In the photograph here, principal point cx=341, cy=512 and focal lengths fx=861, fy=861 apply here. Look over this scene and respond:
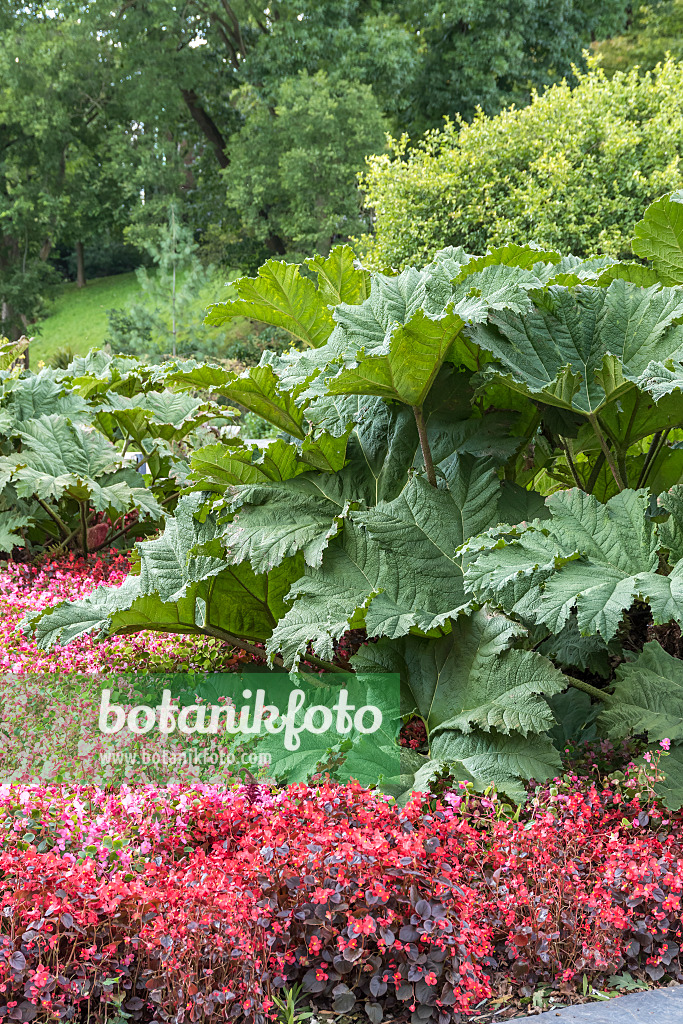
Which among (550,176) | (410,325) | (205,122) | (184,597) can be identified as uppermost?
(205,122)

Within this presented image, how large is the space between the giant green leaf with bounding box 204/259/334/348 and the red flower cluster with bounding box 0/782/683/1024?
5.06ft

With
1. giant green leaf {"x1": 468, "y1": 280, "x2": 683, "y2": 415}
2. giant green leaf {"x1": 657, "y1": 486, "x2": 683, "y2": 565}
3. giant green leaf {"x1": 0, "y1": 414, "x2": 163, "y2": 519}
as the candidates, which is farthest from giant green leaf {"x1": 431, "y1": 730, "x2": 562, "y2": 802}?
giant green leaf {"x1": 0, "y1": 414, "x2": 163, "y2": 519}

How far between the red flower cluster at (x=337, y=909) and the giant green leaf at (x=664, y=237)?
1618mm

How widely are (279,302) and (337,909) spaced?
1.84 metres

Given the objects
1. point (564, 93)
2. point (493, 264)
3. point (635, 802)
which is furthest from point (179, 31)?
point (635, 802)

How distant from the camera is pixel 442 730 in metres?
2.09

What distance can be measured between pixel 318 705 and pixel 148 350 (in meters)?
14.5

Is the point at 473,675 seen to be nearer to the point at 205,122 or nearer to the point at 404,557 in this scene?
the point at 404,557

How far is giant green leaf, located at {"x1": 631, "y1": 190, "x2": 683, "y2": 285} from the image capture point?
2.51 meters

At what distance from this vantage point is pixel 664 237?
2.58m

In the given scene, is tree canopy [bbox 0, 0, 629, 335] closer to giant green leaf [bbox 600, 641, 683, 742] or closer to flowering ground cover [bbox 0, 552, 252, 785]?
flowering ground cover [bbox 0, 552, 252, 785]

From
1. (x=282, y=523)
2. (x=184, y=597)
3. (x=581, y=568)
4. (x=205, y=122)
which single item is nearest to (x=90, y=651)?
(x=184, y=597)

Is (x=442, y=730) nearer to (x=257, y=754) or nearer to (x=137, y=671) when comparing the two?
(x=257, y=754)

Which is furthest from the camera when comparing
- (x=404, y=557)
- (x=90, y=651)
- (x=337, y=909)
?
(x=90, y=651)
